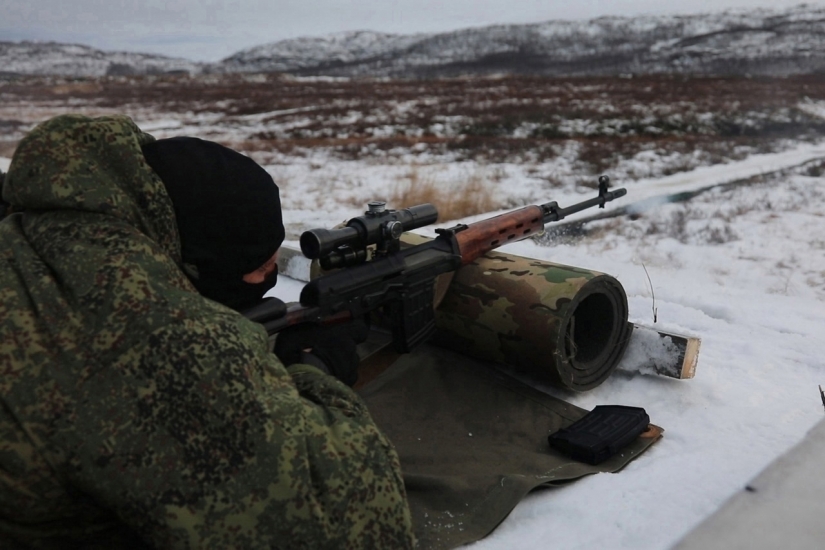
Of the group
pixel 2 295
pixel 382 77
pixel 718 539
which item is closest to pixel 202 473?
pixel 2 295

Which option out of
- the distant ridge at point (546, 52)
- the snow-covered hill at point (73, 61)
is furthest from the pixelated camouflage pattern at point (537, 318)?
the snow-covered hill at point (73, 61)

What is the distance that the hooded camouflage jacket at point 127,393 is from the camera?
4.91 feet

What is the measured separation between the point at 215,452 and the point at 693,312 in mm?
3812

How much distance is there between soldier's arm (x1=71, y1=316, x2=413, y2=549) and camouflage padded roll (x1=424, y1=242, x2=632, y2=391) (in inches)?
70.6

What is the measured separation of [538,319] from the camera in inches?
129

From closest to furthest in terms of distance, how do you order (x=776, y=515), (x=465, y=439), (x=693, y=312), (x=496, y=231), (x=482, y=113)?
(x=776, y=515)
(x=465, y=439)
(x=496, y=231)
(x=693, y=312)
(x=482, y=113)

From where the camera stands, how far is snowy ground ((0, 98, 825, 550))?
259 cm

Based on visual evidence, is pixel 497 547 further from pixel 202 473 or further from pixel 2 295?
pixel 2 295

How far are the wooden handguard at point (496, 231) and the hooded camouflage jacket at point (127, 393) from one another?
1.90 m

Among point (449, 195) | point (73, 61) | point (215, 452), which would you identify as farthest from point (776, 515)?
point (73, 61)

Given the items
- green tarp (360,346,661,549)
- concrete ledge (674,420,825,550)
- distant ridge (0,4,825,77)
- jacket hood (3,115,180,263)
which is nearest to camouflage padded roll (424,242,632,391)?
green tarp (360,346,661,549)

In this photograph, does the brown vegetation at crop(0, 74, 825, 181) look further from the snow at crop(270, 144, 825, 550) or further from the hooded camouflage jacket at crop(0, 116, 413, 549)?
the hooded camouflage jacket at crop(0, 116, 413, 549)

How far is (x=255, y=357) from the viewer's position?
163cm

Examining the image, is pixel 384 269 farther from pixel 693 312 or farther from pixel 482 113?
pixel 482 113
